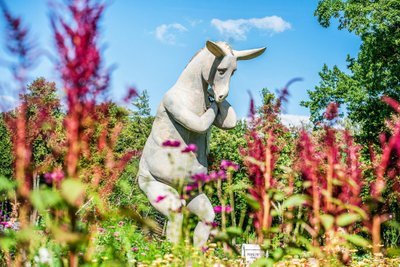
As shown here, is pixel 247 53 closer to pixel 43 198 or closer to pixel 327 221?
pixel 327 221

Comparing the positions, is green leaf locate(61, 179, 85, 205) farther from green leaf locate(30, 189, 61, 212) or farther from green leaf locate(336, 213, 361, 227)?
green leaf locate(336, 213, 361, 227)

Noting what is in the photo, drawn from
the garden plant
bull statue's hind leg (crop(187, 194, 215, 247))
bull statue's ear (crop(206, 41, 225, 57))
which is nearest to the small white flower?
the garden plant

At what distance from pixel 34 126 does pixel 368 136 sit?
1922cm

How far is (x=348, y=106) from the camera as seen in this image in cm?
2088

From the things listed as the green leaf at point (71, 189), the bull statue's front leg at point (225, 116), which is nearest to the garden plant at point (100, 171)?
the green leaf at point (71, 189)

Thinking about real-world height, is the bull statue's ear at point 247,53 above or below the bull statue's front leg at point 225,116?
above

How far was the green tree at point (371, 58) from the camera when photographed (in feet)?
57.7

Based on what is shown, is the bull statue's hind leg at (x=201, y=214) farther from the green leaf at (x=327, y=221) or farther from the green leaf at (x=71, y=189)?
the green leaf at (x=71, y=189)

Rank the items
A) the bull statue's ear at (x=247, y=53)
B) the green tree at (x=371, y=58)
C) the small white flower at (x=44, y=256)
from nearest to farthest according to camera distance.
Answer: the small white flower at (x=44, y=256), the bull statue's ear at (x=247, y=53), the green tree at (x=371, y=58)

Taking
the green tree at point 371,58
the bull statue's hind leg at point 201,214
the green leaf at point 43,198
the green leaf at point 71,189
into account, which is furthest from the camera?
the green tree at point 371,58

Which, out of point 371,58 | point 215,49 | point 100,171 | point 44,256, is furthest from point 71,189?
point 371,58

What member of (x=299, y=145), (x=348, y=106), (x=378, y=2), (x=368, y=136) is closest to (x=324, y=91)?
(x=348, y=106)

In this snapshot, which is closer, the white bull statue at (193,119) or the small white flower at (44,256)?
the small white flower at (44,256)

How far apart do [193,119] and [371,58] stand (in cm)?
1565
